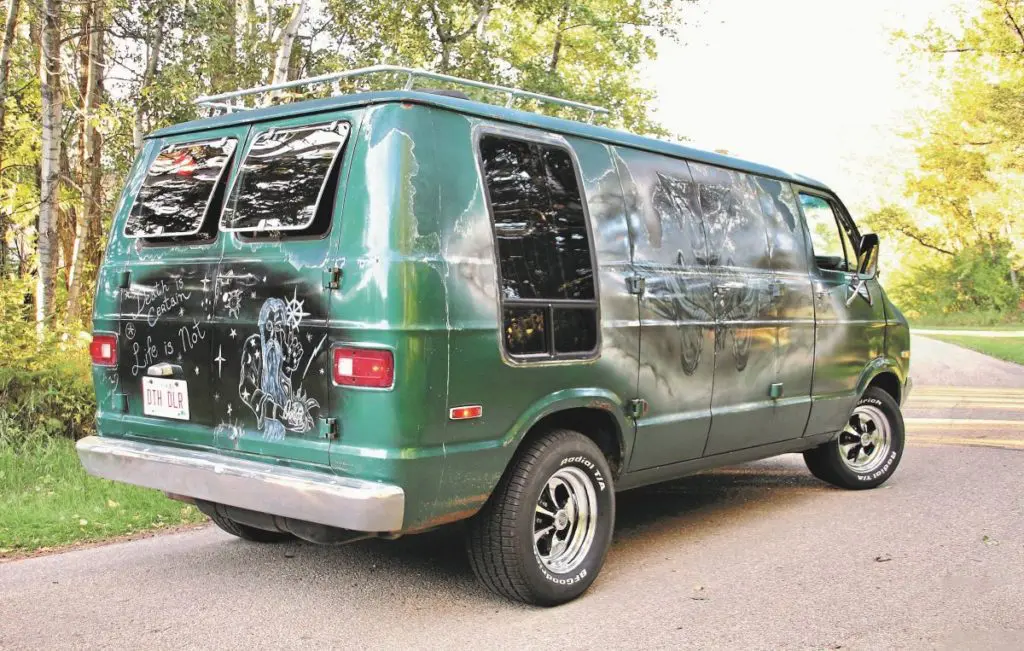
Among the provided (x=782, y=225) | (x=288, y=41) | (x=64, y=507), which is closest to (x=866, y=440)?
(x=782, y=225)

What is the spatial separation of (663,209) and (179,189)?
2555 mm

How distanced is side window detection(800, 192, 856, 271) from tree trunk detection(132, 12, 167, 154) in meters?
8.22

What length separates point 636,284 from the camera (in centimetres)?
515

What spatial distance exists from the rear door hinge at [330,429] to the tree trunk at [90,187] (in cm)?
980

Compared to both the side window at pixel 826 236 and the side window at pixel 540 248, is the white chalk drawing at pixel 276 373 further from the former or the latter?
the side window at pixel 826 236

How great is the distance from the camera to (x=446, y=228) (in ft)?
13.8

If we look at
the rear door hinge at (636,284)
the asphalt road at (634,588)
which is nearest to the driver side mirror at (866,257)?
the asphalt road at (634,588)

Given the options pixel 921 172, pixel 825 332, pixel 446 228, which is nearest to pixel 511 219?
pixel 446 228

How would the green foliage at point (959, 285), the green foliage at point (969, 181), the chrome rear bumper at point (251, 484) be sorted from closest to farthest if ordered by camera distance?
the chrome rear bumper at point (251, 484)
the green foliage at point (969, 181)
the green foliage at point (959, 285)

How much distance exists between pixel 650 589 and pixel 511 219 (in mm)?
1955

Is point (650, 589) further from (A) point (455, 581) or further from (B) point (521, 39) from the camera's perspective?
(B) point (521, 39)

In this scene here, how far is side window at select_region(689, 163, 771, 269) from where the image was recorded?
5.84 metres

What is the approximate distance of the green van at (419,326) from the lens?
4.05 meters

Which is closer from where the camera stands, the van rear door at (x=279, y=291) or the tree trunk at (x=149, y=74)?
the van rear door at (x=279, y=291)
